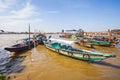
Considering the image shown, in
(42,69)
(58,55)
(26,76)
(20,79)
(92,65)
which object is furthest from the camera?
(58,55)

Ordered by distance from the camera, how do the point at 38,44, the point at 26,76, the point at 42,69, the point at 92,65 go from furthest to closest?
the point at 38,44, the point at 92,65, the point at 42,69, the point at 26,76

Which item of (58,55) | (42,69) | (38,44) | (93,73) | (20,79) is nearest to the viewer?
(20,79)

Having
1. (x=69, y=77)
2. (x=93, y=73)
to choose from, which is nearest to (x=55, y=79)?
(x=69, y=77)

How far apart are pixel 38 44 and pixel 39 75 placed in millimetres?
21392

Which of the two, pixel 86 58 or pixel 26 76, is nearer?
pixel 26 76

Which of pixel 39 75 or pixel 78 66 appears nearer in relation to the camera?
pixel 39 75

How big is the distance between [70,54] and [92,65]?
3060 millimetres

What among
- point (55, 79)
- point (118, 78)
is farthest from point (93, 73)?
point (55, 79)

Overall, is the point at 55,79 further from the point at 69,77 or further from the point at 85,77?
the point at 85,77

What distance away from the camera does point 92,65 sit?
14.1 metres

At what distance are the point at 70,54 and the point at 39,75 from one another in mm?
5731

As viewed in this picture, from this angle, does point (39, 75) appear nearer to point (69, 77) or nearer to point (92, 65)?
point (69, 77)

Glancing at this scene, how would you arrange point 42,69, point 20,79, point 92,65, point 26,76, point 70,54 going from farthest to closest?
point 70,54 < point 92,65 < point 42,69 < point 26,76 < point 20,79

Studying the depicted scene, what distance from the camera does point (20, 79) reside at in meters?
10.4
